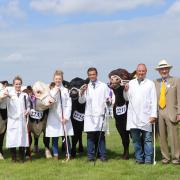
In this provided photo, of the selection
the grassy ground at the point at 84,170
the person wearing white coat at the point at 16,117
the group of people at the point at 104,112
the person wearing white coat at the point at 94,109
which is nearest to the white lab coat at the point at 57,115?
the group of people at the point at 104,112

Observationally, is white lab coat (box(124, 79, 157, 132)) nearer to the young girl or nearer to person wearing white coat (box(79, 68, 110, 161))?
person wearing white coat (box(79, 68, 110, 161))

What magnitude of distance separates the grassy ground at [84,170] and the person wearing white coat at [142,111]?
16.7 inches

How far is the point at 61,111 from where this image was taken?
10914 mm

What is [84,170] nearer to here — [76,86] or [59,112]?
[59,112]

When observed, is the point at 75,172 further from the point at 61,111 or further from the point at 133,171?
the point at 61,111

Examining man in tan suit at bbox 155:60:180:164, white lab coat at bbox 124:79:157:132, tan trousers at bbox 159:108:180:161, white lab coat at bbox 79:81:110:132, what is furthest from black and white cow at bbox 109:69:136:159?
tan trousers at bbox 159:108:180:161

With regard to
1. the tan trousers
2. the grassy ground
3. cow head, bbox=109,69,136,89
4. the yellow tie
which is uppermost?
cow head, bbox=109,69,136,89

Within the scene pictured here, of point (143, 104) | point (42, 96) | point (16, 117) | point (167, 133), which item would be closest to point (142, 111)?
point (143, 104)

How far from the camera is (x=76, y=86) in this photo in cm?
1117

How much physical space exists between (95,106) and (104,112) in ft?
0.89

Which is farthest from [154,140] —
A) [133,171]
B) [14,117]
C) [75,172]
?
[14,117]

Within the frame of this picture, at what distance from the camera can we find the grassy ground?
898cm

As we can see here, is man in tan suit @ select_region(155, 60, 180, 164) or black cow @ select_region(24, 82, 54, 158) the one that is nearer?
man in tan suit @ select_region(155, 60, 180, 164)

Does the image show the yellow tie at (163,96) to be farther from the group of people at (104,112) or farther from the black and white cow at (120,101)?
the black and white cow at (120,101)
